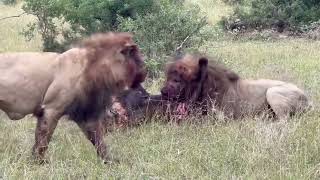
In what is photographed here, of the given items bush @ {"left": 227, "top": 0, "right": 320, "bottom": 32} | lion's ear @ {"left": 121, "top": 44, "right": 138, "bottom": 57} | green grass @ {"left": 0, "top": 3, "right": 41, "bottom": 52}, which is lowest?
green grass @ {"left": 0, "top": 3, "right": 41, "bottom": 52}

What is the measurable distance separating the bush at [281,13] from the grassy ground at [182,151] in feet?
30.2

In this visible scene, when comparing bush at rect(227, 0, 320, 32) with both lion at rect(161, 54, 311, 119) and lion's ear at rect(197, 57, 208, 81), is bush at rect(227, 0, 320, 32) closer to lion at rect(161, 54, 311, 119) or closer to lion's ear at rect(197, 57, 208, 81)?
lion at rect(161, 54, 311, 119)

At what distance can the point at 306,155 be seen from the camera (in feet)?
17.9

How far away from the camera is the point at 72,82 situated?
581 cm

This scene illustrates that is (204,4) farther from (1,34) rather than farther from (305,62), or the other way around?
(305,62)

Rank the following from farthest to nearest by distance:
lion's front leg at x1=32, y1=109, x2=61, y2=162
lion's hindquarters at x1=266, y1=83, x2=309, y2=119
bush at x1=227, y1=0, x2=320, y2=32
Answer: bush at x1=227, y1=0, x2=320, y2=32 → lion's hindquarters at x1=266, y1=83, x2=309, y2=119 → lion's front leg at x1=32, y1=109, x2=61, y2=162

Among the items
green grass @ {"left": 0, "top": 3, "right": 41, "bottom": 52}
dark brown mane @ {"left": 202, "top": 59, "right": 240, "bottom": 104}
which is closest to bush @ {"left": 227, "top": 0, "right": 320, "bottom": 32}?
green grass @ {"left": 0, "top": 3, "right": 41, "bottom": 52}

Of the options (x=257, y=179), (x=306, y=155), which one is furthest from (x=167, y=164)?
(x=306, y=155)

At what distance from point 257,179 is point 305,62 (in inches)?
256

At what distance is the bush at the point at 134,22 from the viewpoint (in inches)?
413

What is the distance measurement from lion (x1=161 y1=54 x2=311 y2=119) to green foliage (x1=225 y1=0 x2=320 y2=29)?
26.9 feet

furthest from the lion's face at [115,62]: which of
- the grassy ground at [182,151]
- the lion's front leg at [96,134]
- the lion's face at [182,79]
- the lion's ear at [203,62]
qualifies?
the lion's ear at [203,62]

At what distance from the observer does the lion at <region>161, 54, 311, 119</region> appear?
770 centimetres

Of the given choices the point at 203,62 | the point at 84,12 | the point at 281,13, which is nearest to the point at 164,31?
the point at 84,12
